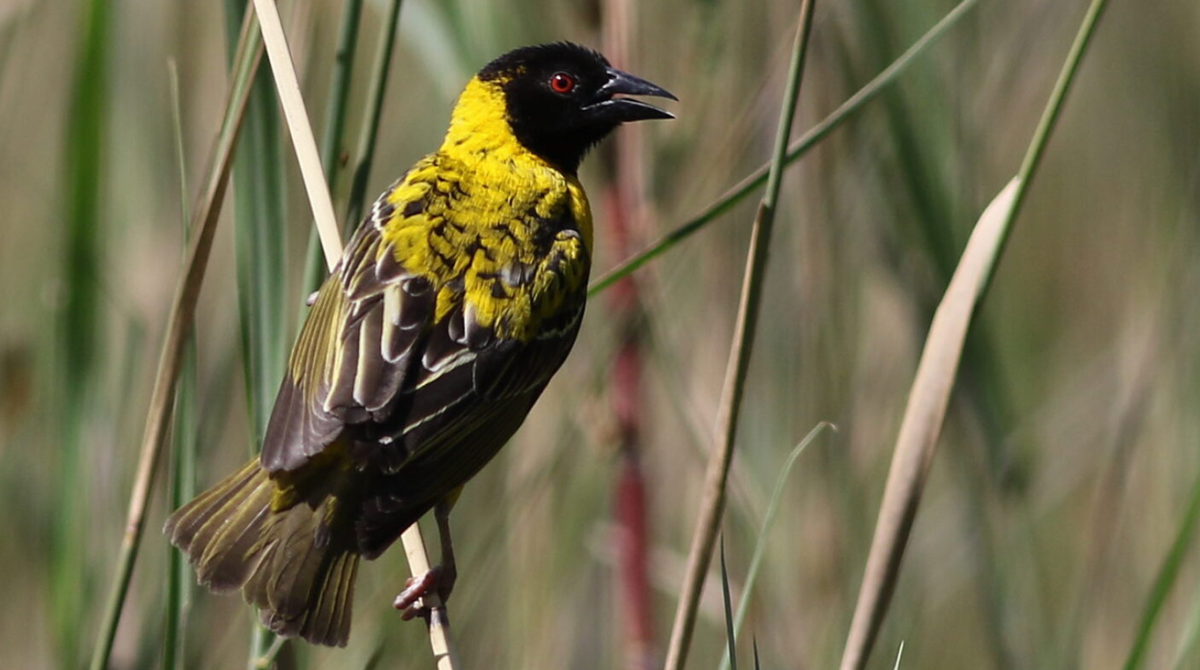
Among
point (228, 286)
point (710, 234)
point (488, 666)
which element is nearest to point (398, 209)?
point (228, 286)

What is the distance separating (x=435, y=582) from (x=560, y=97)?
1400mm

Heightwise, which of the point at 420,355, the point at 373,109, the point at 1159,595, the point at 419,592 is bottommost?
the point at 419,592

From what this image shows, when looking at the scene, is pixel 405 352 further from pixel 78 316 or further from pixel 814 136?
pixel 814 136

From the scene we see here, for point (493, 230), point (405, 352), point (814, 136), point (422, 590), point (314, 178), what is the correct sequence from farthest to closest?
point (493, 230) < point (405, 352) < point (422, 590) < point (314, 178) < point (814, 136)

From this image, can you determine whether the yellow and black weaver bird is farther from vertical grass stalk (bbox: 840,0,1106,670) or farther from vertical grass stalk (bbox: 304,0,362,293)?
vertical grass stalk (bbox: 840,0,1106,670)

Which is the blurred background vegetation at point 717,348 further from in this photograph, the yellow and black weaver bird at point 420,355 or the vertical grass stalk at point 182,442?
the vertical grass stalk at point 182,442

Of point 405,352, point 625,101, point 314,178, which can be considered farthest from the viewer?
point 625,101

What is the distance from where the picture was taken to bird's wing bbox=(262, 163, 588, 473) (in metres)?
2.49

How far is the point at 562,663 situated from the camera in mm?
3320

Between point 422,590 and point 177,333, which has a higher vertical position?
point 177,333

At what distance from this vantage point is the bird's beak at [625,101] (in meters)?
3.25

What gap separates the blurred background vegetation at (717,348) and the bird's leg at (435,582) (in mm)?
53

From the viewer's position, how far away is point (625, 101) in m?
3.34

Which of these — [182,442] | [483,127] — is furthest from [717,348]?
[182,442]
